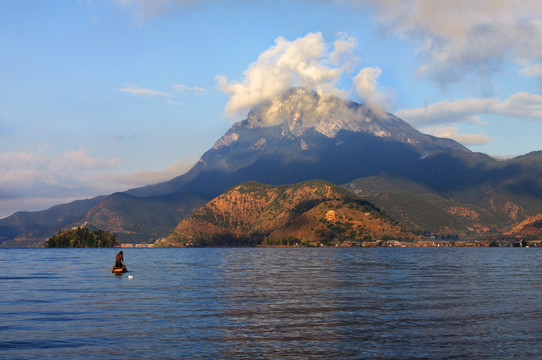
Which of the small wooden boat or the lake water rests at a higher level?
the small wooden boat

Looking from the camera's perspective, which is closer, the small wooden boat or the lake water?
the lake water

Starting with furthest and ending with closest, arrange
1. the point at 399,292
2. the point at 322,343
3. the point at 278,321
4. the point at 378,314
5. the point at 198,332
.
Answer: the point at 399,292 < the point at 378,314 < the point at 278,321 < the point at 198,332 < the point at 322,343

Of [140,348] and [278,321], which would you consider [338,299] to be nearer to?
[278,321]

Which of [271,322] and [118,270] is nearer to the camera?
[271,322]

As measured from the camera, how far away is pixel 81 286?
274 feet

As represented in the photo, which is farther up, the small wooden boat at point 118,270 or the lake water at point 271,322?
the small wooden boat at point 118,270

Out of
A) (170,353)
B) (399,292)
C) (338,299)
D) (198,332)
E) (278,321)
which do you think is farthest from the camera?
(399,292)

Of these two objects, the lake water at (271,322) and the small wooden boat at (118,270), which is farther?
the small wooden boat at (118,270)

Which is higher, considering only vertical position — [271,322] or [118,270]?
[118,270]

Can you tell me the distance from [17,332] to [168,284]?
140 feet

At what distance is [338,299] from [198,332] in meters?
26.3

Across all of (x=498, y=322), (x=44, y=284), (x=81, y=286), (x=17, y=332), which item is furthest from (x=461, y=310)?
(x=44, y=284)

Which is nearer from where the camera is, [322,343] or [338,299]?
[322,343]

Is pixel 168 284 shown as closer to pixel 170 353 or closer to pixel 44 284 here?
pixel 44 284
